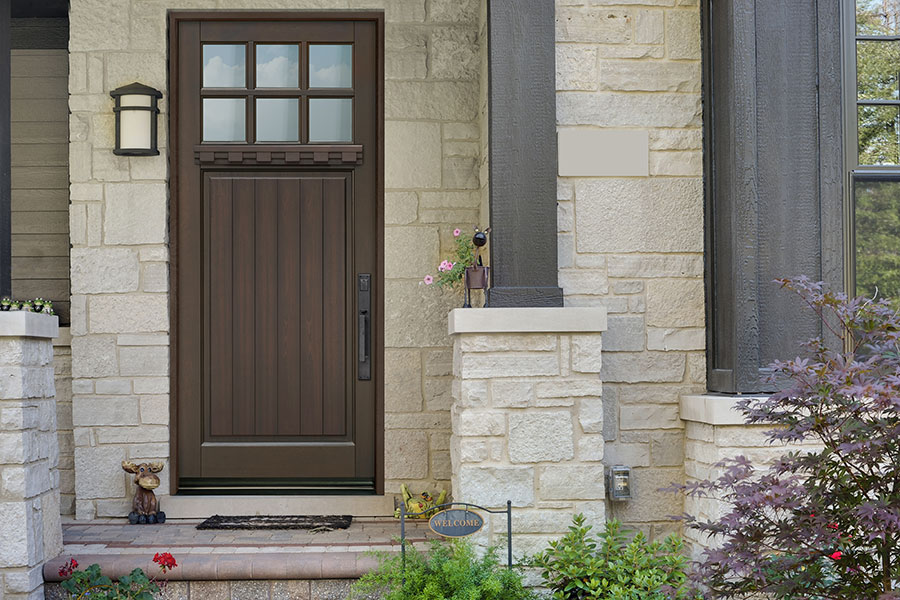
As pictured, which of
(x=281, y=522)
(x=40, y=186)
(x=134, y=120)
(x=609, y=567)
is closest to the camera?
(x=609, y=567)

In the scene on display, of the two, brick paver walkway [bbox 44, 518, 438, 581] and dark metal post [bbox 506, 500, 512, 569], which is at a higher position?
dark metal post [bbox 506, 500, 512, 569]

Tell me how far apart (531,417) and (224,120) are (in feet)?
7.83

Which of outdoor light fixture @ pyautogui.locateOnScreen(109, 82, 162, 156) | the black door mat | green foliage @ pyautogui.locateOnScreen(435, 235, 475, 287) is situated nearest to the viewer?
green foliage @ pyautogui.locateOnScreen(435, 235, 475, 287)

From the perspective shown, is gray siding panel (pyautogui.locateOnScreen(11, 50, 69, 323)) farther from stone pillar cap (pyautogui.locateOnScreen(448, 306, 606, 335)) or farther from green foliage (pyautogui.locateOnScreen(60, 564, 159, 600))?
stone pillar cap (pyautogui.locateOnScreen(448, 306, 606, 335))

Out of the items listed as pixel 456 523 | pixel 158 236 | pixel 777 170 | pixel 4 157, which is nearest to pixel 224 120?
pixel 158 236

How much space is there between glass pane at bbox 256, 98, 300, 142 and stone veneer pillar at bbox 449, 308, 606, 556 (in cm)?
167

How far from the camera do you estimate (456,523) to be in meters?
3.80

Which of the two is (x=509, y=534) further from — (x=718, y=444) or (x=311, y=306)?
(x=311, y=306)

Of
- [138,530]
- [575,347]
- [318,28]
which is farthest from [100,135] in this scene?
[575,347]

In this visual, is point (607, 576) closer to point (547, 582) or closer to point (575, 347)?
point (547, 582)

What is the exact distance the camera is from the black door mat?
4621 mm

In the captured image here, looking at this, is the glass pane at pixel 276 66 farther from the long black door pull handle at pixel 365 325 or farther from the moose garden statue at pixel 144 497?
the moose garden statue at pixel 144 497

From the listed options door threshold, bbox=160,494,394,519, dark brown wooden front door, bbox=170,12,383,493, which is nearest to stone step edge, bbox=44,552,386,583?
door threshold, bbox=160,494,394,519

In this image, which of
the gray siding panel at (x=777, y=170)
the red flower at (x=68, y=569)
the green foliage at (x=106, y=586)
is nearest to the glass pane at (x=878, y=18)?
the gray siding panel at (x=777, y=170)
